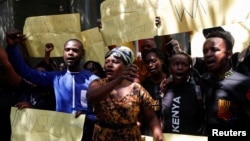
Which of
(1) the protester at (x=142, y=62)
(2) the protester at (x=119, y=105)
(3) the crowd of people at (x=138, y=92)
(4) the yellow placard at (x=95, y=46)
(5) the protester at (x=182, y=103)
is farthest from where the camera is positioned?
(4) the yellow placard at (x=95, y=46)

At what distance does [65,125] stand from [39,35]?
1477 millimetres

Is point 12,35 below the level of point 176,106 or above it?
above

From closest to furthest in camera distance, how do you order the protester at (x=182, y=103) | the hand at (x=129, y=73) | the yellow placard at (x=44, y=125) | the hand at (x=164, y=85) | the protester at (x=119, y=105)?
1. the hand at (x=129, y=73)
2. the protester at (x=119, y=105)
3. the protester at (x=182, y=103)
4. the yellow placard at (x=44, y=125)
5. the hand at (x=164, y=85)

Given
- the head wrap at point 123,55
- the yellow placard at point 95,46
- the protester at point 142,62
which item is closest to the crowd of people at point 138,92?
the head wrap at point 123,55

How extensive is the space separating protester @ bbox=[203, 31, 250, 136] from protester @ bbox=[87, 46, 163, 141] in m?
0.49

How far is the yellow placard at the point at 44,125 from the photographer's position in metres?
3.95

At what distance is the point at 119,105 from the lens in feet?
11.8

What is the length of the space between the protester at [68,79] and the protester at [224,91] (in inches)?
46.2

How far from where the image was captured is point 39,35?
508 cm

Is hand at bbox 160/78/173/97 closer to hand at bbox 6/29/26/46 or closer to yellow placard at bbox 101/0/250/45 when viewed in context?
yellow placard at bbox 101/0/250/45

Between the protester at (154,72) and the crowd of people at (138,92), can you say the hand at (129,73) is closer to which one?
the crowd of people at (138,92)

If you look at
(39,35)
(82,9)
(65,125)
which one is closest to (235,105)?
(65,125)

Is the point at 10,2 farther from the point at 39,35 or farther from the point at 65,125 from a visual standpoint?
the point at 65,125

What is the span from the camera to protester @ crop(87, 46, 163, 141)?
3.59 meters
